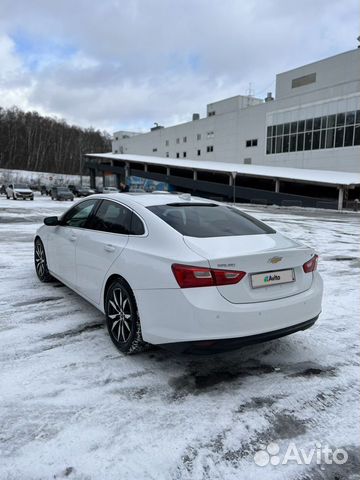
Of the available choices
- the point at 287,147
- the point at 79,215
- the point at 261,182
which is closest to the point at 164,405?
the point at 79,215

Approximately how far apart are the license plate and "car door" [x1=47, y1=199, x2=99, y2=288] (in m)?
2.46

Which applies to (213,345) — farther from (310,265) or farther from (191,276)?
(310,265)

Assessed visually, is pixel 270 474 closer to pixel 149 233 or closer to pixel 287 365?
pixel 287 365

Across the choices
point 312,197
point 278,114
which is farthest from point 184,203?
point 278,114

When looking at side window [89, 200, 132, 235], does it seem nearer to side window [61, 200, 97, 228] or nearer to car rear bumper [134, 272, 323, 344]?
side window [61, 200, 97, 228]

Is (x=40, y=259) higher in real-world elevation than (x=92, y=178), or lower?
lower

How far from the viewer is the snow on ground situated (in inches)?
88.7

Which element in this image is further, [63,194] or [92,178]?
[92,178]

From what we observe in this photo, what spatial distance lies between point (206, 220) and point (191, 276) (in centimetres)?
107

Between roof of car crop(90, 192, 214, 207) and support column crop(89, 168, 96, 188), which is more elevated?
support column crop(89, 168, 96, 188)

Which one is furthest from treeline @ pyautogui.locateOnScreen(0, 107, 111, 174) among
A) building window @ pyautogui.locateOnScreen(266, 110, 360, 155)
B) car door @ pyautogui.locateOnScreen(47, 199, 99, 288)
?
car door @ pyautogui.locateOnScreen(47, 199, 99, 288)

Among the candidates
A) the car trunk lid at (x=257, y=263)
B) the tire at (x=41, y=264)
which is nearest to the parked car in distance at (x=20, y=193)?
the tire at (x=41, y=264)

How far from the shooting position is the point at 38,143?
101562 mm

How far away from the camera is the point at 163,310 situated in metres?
3.04
